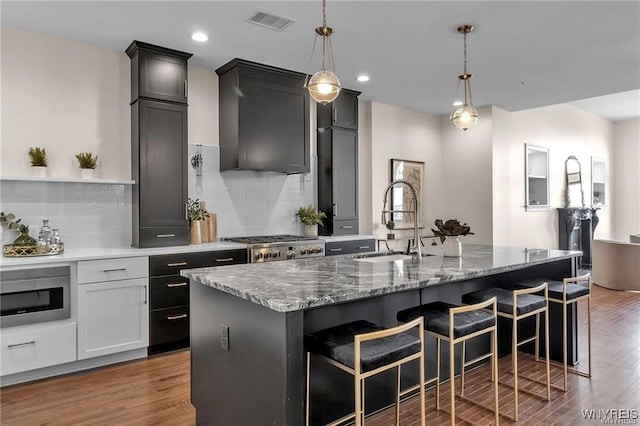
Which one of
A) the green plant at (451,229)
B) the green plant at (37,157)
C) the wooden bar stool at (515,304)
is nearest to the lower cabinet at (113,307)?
the green plant at (37,157)

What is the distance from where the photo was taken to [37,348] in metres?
3.05

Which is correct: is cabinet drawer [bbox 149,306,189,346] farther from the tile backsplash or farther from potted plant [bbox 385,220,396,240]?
potted plant [bbox 385,220,396,240]

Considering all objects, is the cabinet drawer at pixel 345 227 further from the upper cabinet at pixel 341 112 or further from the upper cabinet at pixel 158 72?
the upper cabinet at pixel 158 72

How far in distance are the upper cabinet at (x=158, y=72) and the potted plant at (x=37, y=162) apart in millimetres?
908

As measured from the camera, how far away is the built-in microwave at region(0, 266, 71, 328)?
298 cm

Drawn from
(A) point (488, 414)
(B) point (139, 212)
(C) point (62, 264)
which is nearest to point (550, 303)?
(A) point (488, 414)

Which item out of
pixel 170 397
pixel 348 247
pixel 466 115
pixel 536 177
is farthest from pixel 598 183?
pixel 170 397

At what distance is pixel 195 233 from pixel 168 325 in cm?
92

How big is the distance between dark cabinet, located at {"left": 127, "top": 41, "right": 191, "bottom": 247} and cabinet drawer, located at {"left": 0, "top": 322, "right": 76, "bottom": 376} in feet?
3.08

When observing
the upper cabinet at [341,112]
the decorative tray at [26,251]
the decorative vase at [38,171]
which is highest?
the upper cabinet at [341,112]

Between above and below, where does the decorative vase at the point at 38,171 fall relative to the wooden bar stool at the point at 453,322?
above

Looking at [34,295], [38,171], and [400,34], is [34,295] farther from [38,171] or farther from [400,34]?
[400,34]

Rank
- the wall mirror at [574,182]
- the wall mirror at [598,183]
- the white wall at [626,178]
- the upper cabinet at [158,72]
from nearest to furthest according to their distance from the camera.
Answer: the upper cabinet at [158,72] < the wall mirror at [574,182] < the wall mirror at [598,183] < the white wall at [626,178]

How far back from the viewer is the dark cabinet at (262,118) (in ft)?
13.9
